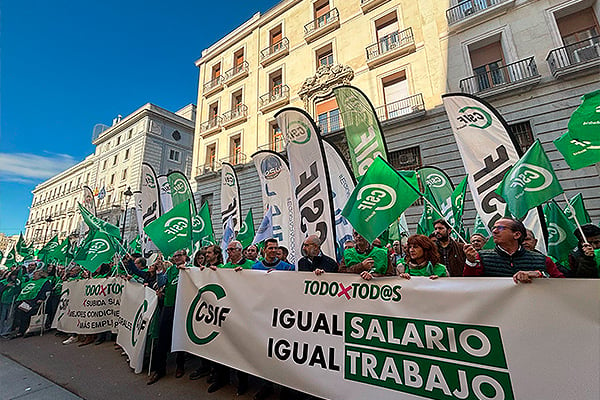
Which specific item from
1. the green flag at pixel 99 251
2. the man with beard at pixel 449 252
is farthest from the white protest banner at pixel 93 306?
the man with beard at pixel 449 252

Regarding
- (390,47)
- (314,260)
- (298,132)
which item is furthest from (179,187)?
(390,47)

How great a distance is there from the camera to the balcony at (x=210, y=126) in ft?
66.5

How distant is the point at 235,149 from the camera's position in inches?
757

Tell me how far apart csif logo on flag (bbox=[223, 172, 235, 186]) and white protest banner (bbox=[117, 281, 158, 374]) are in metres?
5.40

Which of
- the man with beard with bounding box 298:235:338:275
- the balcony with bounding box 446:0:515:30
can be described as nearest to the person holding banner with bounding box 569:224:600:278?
the man with beard with bounding box 298:235:338:275

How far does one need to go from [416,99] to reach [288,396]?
42.0 ft

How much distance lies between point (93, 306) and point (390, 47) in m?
15.6

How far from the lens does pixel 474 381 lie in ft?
6.37

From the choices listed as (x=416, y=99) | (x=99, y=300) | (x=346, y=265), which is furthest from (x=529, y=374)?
(x=416, y=99)

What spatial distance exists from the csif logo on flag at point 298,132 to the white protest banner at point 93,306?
4.36 metres

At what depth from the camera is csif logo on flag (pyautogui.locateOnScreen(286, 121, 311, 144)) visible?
4789mm

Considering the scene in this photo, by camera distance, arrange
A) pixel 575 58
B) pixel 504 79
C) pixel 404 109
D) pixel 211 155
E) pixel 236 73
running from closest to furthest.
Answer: pixel 575 58, pixel 504 79, pixel 404 109, pixel 236 73, pixel 211 155

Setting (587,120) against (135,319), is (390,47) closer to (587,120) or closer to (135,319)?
(587,120)

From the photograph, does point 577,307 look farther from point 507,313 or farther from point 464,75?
point 464,75
